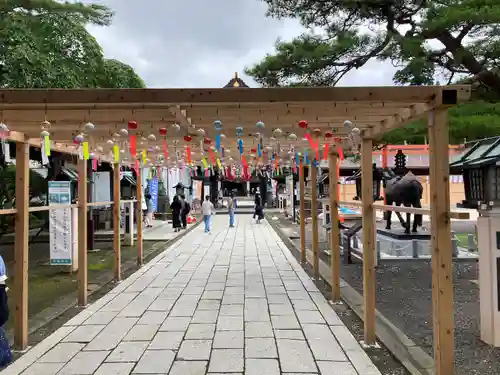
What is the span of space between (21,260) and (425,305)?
4955mm

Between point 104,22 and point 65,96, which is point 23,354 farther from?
point 104,22

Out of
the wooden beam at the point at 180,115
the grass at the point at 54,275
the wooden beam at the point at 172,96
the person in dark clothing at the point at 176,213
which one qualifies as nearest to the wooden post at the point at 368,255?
the wooden beam at the point at 172,96

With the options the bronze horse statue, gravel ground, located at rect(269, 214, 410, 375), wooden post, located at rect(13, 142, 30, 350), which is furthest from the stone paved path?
the bronze horse statue

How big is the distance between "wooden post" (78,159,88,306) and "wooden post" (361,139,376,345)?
356 cm

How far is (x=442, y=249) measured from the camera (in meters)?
3.18

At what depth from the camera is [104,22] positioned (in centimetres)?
1122

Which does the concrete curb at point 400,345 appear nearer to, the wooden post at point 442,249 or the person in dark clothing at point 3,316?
the wooden post at point 442,249

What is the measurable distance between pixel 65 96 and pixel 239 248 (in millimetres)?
9099

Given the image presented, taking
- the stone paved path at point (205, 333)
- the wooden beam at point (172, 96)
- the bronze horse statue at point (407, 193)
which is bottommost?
the stone paved path at point (205, 333)

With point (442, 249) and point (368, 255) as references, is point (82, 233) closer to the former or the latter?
point (368, 255)

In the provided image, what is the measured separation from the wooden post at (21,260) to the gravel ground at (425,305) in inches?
154

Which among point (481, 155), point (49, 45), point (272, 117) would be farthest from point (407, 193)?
point (49, 45)

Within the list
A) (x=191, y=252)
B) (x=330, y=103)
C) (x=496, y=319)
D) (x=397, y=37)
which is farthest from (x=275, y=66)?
(x=496, y=319)

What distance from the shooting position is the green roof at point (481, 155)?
14.0 feet
